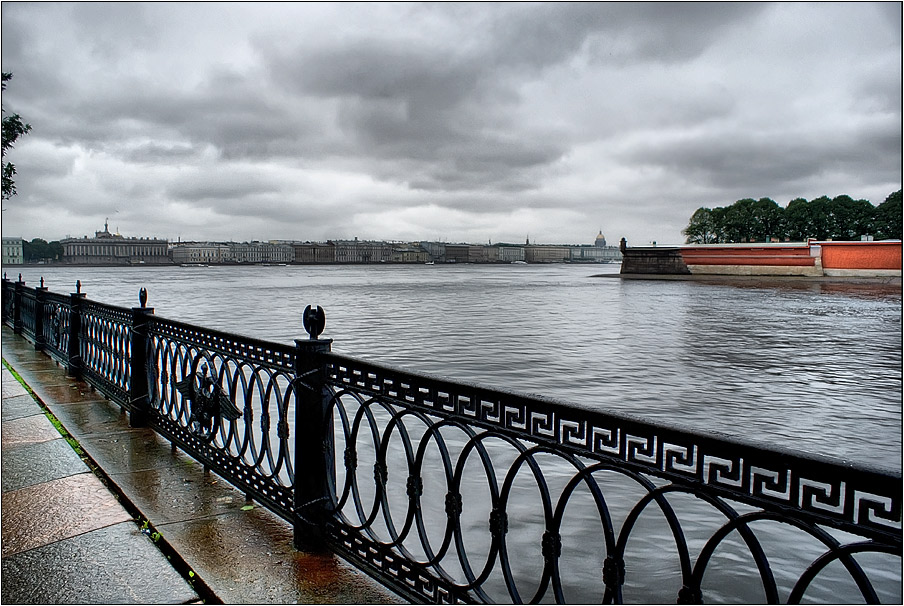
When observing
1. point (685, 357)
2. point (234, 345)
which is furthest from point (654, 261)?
point (234, 345)

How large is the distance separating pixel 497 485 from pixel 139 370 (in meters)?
3.36

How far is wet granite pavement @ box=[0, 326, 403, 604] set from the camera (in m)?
2.70

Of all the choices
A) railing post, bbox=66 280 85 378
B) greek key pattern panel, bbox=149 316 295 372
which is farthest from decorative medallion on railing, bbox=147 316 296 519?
railing post, bbox=66 280 85 378

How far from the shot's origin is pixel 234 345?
382 cm

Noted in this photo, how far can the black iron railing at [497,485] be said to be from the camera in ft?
5.54

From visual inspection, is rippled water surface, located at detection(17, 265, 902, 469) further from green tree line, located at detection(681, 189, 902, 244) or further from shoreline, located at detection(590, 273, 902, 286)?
green tree line, located at detection(681, 189, 902, 244)

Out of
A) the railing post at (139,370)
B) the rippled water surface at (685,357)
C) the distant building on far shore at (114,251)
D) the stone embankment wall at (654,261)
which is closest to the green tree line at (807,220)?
the stone embankment wall at (654,261)

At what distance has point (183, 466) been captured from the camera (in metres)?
4.33

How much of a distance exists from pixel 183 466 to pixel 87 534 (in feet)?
3.71

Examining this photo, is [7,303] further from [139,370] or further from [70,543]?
[70,543]

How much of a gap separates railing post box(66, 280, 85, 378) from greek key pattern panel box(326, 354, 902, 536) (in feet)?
18.3

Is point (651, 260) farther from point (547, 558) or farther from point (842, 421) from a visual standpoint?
point (547, 558)

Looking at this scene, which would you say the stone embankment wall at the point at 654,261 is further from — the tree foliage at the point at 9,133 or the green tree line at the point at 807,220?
the tree foliage at the point at 9,133

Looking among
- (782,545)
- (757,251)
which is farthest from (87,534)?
(757,251)
